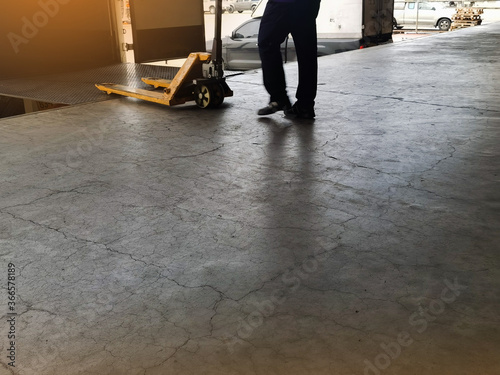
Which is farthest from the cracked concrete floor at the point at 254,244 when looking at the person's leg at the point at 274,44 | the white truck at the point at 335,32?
the white truck at the point at 335,32

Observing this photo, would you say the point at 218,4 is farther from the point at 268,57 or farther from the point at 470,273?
the point at 470,273

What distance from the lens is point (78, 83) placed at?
7066 millimetres

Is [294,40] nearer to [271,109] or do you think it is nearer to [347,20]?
[271,109]

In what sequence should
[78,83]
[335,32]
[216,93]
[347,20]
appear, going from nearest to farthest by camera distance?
[216,93] → [78,83] → [347,20] → [335,32]

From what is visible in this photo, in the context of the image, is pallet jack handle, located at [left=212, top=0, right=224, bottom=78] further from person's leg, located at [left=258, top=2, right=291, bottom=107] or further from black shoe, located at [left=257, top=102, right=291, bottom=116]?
black shoe, located at [left=257, top=102, right=291, bottom=116]

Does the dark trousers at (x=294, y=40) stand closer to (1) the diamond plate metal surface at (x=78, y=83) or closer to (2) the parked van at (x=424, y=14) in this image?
(1) the diamond plate metal surface at (x=78, y=83)

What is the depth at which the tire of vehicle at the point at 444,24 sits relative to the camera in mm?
22344

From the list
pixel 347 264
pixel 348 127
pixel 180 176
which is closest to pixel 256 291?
pixel 347 264

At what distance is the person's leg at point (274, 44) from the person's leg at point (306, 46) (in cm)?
9

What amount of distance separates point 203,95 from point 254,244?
305cm

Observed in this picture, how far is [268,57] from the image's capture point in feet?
15.6

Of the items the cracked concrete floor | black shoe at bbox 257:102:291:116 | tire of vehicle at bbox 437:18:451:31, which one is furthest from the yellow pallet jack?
tire of vehicle at bbox 437:18:451:31

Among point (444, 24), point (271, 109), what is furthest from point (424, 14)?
point (271, 109)

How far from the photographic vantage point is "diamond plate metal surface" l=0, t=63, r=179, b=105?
6137mm
